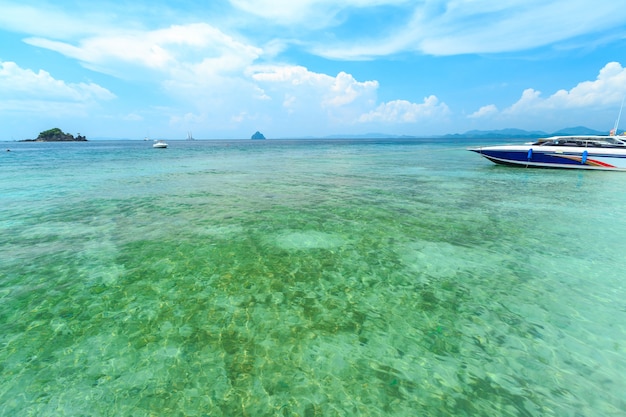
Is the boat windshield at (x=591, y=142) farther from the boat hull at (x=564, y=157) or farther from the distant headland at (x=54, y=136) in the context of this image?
the distant headland at (x=54, y=136)

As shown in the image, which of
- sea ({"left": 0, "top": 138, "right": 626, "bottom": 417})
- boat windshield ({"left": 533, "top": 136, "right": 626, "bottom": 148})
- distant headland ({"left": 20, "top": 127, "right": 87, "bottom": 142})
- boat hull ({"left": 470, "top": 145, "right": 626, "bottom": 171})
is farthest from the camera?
distant headland ({"left": 20, "top": 127, "right": 87, "bottom": 142})

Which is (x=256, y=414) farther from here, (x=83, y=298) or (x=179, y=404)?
(x=83, y=298)

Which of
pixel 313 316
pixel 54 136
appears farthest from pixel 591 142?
pixel 54 136

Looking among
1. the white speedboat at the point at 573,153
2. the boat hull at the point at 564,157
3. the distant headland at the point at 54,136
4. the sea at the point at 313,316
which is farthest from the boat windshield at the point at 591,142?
the distant headland at the point at 54,136

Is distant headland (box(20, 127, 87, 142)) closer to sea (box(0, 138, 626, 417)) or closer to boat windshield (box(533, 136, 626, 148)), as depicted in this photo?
Answer: sea (box(0, 138, 626, 417))

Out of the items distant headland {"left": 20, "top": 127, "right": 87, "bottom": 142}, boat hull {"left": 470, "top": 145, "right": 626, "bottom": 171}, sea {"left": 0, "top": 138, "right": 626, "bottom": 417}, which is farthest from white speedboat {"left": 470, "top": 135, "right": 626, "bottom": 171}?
distant headland {"left": 20, "top": 127, "right": 87, "bottom": 142}

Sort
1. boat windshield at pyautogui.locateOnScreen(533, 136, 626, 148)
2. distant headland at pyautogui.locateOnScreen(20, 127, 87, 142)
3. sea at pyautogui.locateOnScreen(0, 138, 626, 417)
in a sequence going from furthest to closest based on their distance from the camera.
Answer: distant headland at pyautogui.locateOnScreen(20, 127, 87, 142), boat windshield at pyautogui.locateOnScreen(533, 136, 626, 148), sea at pyautogui.locateOnScreen(0, 138, 626, 417)

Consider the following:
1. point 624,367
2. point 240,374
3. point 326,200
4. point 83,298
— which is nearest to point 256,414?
point 240,374
